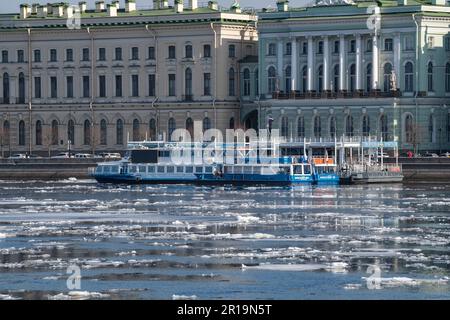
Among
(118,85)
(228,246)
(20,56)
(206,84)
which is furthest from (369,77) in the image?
(228,246)

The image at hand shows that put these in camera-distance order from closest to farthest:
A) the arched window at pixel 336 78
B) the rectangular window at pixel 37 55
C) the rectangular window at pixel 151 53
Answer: the arched window at pixel 336 78, the rectangular window at pixel 151 53, the rectangular window at pixel 37 55

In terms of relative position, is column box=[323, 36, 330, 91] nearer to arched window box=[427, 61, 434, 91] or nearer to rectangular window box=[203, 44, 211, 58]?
arched window box=[427, 61, 434, 91]

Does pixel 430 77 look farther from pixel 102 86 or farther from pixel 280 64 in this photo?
pixel 102 86

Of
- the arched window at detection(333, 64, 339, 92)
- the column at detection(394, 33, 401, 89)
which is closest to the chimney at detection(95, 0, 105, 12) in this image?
the arched window at detection(333, 64, 339, 92)

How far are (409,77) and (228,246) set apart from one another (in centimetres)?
5096

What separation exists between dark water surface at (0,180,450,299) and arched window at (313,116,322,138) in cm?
2397

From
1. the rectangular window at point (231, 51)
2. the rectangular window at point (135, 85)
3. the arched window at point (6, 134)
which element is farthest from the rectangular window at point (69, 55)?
the rectangular window at point (231, 51)

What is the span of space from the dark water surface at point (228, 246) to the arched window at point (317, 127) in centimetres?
2397

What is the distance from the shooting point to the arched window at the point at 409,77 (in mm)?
104375

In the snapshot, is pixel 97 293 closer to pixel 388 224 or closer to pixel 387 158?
pixel 388 224

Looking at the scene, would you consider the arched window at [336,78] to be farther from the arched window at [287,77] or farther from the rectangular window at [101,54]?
the rectangular window at [101,54]

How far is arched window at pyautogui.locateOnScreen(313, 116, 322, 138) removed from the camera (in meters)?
107

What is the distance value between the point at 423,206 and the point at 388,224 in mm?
9161

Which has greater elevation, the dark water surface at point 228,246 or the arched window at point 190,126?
the arched window at point 190,126
